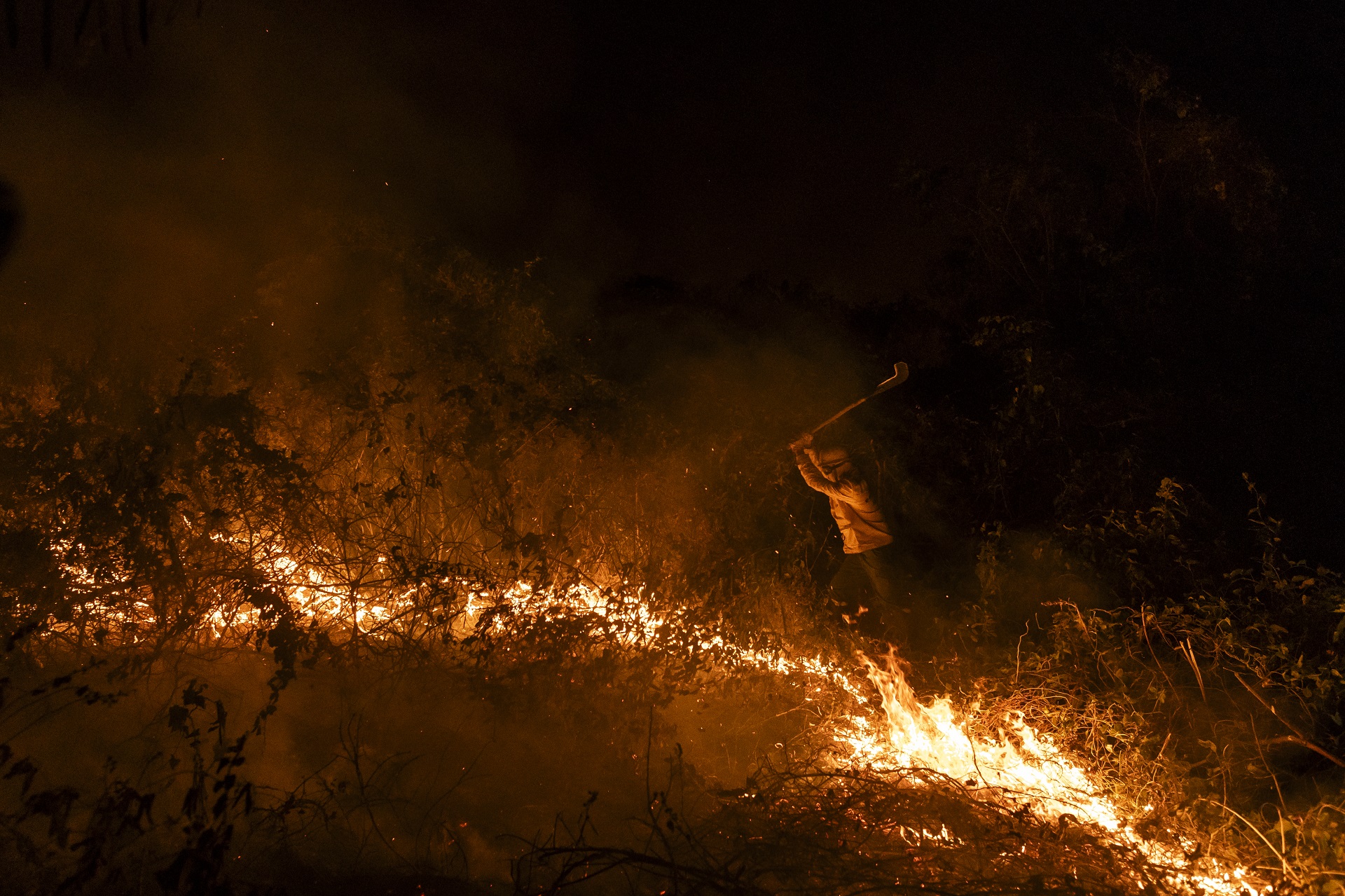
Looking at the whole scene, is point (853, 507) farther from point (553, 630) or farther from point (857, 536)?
point (553, 630)

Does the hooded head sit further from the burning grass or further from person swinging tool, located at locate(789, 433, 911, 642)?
the burning grass

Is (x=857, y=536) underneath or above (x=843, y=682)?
above

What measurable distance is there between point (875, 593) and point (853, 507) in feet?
2.27

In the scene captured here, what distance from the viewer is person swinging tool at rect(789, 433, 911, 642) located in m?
6.15

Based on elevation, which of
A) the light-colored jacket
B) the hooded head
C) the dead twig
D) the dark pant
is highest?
the hooded head

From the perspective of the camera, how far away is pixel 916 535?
313 inches

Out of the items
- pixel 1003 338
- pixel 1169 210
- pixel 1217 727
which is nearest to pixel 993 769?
pixel 1217 727

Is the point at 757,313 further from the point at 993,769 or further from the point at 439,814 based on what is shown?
the point at 439,814

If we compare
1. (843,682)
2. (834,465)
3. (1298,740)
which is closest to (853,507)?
(834,465)

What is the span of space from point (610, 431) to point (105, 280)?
133 inches

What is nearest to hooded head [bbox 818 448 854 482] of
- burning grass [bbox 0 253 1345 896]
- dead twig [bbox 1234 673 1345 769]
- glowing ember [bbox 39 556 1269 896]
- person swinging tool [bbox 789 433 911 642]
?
person swinging tool [bbox 789 433 911 642]

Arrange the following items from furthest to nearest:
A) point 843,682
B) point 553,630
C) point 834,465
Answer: point 834,465, point 843,682, point 553,630

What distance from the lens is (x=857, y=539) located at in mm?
6258

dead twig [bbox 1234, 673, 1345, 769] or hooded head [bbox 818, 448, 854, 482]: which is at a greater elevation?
hooded head [bbox 818, 448, 854, 482]
